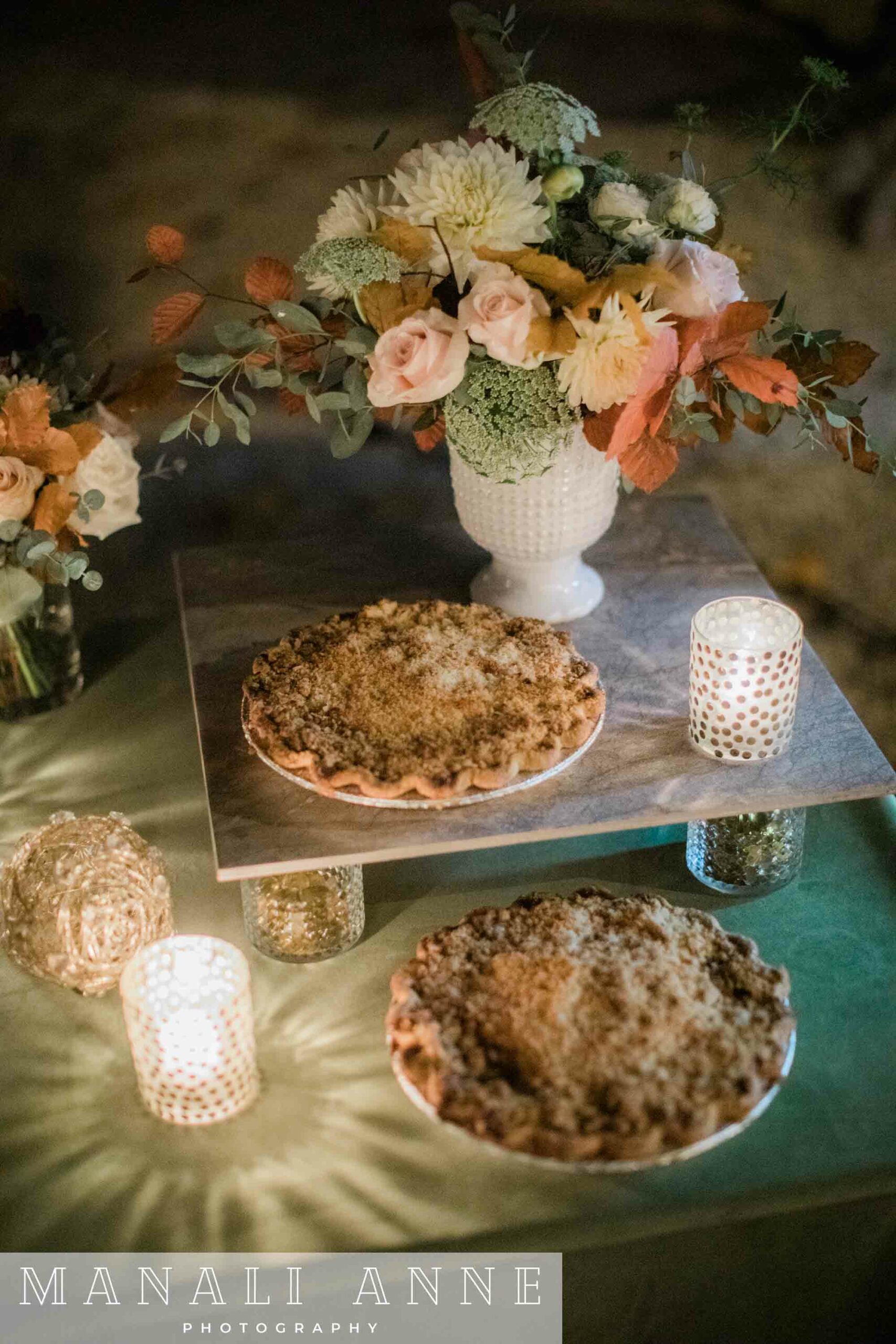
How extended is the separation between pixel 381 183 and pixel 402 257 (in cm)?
7

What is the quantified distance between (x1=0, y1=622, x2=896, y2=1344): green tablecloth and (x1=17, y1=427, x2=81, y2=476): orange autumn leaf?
41cm

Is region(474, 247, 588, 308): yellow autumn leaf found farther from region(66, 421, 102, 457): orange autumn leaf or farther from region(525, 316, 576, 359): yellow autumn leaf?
region(66, 421, 102, 457): orange autumn leaf

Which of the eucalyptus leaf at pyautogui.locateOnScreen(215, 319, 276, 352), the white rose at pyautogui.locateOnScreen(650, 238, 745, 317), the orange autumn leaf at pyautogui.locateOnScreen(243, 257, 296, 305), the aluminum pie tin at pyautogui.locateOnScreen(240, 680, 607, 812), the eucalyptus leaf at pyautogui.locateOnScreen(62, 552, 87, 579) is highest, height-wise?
the white rose at pyautogui.locateOnScreen(650, 238, 745, 317)

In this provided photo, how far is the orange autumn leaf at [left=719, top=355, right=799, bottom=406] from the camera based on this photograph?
1007mm

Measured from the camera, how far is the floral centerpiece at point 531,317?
97 cm

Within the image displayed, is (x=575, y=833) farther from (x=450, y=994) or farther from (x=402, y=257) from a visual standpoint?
(x=402, y=257)

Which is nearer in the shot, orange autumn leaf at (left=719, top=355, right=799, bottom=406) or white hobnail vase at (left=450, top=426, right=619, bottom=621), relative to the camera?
orange autumn leaf at (left=719, top=355, right=799, bottom=406)

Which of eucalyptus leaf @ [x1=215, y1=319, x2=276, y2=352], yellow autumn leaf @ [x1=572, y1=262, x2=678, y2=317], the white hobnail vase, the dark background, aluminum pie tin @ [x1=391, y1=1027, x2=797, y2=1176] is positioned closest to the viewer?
aluminum pie tin @ [x1=391, y1=1027, x2=797, y2=1176]

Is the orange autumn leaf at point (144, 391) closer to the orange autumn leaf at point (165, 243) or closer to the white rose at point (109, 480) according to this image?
the white rose at point (109, 480)

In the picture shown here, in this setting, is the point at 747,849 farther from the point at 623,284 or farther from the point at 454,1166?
the point at 623,284

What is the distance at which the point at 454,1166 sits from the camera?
90 cm

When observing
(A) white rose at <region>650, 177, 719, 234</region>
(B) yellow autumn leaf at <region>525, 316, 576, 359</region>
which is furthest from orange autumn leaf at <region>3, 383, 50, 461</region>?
(A) white rose at <region>650, 177, 719, 234</region>

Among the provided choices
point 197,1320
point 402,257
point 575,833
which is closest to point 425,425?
point 402,257

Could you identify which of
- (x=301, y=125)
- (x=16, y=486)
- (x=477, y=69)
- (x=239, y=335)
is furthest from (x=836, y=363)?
(x=16, y=486)
